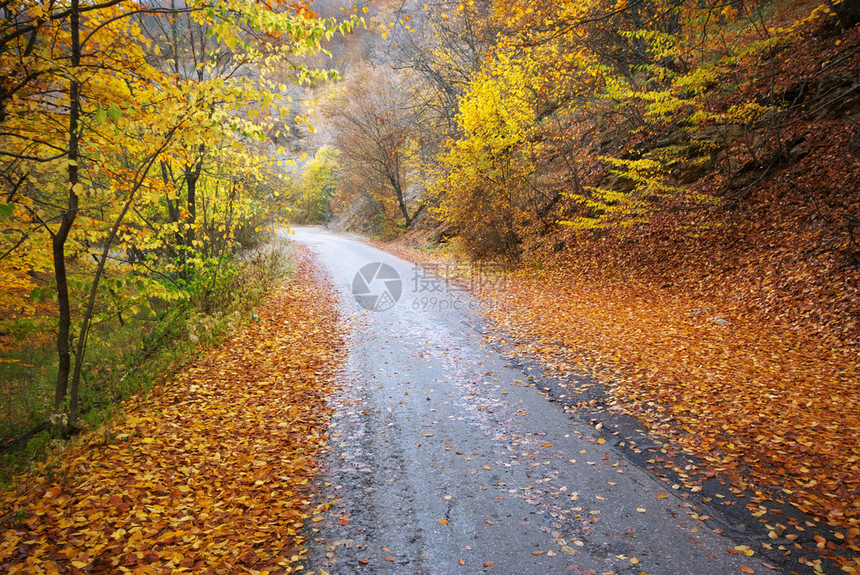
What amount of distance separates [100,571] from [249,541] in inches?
40.8

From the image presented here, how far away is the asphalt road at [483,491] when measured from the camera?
11.0 feet

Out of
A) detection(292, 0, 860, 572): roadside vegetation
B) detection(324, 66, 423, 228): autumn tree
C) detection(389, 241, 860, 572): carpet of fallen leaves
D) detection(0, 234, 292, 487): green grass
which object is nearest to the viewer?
detection(389, 241, 860, 572): carpet of fallen leaves

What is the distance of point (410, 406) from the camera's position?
6.06 m

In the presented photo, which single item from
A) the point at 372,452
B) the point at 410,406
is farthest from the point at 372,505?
the point at 410,406

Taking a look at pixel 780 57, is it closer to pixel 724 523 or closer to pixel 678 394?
pixel 678 394

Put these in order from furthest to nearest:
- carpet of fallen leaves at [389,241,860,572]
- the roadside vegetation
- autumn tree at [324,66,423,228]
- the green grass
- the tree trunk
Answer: autumn tree at [324,66,423,228] → the green grass → the roadside vegetation → the tree trunk → carpet of fallen leaves at [389,241,860,572]

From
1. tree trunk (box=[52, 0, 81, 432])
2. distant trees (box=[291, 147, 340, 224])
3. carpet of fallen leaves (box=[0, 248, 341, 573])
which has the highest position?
distant trees (box=[291, 147, 340, 224])

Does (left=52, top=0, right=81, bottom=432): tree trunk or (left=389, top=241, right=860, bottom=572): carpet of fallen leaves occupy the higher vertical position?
(left=52, top=0, right=81, bottom=432): tree trunk

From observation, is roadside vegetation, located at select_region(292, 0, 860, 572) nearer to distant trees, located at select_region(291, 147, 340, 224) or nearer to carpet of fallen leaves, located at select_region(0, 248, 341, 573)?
carpet of fallen leaves, located at select_region(0, 248, 341, 573)

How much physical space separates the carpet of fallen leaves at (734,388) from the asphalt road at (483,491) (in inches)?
28.8

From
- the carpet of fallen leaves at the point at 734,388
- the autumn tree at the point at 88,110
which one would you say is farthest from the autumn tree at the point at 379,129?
the autumn tree at the point at 88,110

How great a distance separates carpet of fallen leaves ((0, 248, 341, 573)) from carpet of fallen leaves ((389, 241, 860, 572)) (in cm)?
398

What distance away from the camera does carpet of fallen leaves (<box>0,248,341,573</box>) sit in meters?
3.37

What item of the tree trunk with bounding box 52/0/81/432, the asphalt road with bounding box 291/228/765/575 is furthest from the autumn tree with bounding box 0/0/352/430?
the asphalt road with bounding box 291/228/765/575
